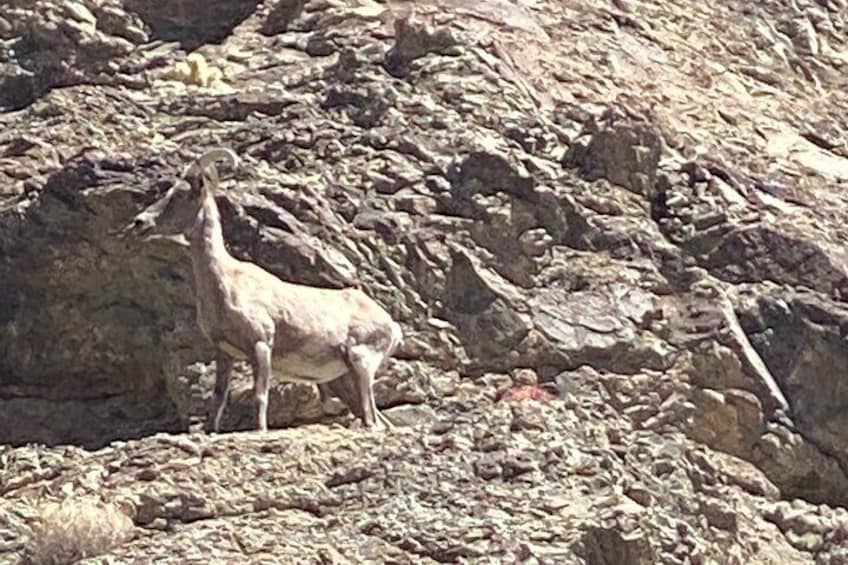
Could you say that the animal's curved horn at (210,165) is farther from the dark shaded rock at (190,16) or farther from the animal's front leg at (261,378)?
the dark shaded rock at (190,16)

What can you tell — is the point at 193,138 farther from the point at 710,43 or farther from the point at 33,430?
the point at 710,43

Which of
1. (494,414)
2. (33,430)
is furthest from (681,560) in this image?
(33,430)

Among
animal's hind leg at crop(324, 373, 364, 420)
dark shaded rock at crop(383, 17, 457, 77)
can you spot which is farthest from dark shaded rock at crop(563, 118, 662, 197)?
animal's hind leg at crop(324, 373, 364, 420)

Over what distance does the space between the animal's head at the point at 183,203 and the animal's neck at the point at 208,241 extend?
0.21 feet

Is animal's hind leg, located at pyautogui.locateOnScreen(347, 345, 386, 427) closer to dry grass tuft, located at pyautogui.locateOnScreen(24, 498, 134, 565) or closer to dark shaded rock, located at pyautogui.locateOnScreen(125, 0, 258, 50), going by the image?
dry grass tuft, located at pyautogui.locateOnScreen(24, 498, 134, 565)

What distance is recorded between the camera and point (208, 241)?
1991 centimetres

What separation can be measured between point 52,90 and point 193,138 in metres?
2.28

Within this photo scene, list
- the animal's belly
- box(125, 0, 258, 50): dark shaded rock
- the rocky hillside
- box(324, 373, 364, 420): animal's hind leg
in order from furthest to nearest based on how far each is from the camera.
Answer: box(125, 0, 258, 50): dark shaded rock → box(324, 373, 364, 420): animal's hind leg → the animal's belly → the rocky hillside

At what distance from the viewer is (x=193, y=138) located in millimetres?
24656

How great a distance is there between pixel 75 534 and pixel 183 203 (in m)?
4.37

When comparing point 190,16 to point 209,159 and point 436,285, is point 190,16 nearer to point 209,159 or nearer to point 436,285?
point 436,285

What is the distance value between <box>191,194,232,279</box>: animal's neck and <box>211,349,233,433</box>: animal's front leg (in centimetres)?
71

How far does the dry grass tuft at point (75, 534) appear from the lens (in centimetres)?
1641

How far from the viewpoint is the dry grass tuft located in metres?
16.4
